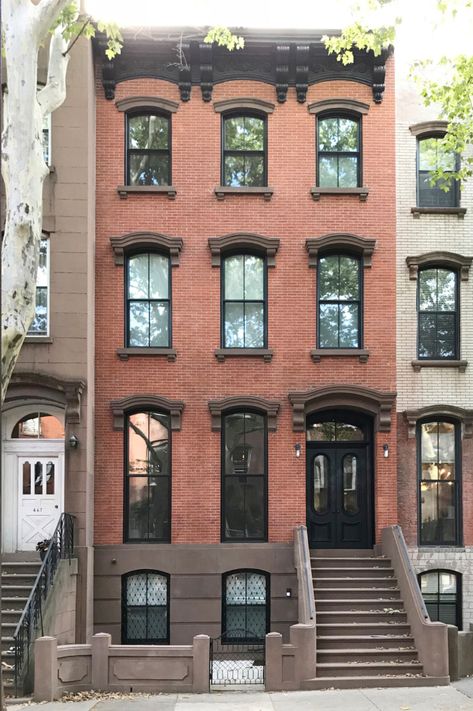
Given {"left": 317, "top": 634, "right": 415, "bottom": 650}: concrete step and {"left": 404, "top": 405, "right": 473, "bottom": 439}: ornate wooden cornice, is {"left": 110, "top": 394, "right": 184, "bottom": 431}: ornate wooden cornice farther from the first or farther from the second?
{"left": 317, "top": 634, "right": 415, "bottom": 650}: concrete step

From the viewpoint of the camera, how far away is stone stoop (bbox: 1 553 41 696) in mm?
15641

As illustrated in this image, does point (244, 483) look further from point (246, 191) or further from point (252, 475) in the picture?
point (246, 191)

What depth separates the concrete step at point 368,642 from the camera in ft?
55.9

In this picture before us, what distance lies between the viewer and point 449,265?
2100 centimetres

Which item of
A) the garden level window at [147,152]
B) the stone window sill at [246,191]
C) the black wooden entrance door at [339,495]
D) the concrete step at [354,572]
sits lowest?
the concrete step at [354,572]

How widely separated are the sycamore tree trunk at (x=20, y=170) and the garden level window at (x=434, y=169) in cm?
995

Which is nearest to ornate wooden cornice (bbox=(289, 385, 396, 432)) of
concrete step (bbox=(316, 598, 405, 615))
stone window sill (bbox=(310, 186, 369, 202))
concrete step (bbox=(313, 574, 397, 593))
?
concrete step (bbox=(313, 574, 397, 593))

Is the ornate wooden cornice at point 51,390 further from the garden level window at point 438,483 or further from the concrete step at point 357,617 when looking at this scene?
the garden level window at point 438,483

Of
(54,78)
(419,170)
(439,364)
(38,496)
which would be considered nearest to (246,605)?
(38,496)

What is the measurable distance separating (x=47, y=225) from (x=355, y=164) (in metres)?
6.76

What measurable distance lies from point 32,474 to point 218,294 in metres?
5.38

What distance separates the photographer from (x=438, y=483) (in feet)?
68.1

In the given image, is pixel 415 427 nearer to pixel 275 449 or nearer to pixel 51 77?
pixel 275 449

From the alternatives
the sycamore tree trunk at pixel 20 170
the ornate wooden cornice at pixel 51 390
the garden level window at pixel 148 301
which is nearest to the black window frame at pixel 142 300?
the garden level window at pixel 148 301
